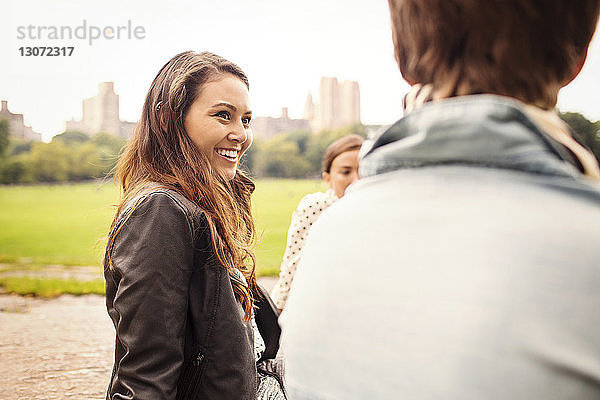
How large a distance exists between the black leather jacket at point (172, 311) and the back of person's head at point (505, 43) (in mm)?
1199

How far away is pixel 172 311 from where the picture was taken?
71.7 inches

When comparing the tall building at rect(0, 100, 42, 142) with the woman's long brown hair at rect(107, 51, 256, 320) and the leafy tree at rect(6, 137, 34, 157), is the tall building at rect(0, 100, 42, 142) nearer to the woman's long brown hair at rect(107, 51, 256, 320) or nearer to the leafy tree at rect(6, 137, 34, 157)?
the leafy tree at rect(6, 137, 34, 157)

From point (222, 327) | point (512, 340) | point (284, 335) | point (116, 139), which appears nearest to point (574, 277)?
point (512, 340)

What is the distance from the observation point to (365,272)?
758 mm

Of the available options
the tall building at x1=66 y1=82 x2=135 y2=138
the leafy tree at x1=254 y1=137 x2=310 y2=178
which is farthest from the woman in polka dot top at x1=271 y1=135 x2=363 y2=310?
the tall building at x1=66 y1=82 x2=135 y2=138

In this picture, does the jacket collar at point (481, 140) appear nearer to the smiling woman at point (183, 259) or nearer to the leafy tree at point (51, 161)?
the smiling woman at point (183, 259)

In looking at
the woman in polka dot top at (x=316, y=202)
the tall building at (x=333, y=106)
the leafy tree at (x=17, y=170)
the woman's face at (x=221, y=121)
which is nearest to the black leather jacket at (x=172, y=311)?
the woman's face at (x=221, y=121)

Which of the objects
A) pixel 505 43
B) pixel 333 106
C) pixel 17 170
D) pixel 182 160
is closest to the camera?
pixel 505 43

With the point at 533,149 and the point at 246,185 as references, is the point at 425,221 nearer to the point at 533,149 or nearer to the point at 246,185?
the point at 533,149

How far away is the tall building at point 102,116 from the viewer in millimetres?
14484

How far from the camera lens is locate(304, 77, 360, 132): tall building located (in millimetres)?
17812

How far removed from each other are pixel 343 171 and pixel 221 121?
242cm

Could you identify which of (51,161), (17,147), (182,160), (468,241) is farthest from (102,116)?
(468,241)

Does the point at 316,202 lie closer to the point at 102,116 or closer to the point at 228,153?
the point at 228,153
